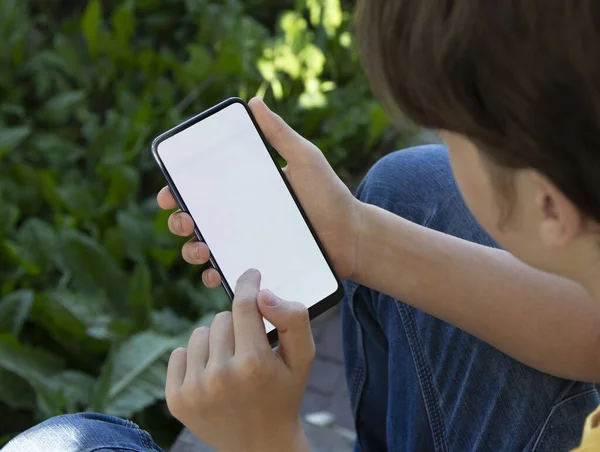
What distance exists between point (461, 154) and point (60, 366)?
4.67 feet

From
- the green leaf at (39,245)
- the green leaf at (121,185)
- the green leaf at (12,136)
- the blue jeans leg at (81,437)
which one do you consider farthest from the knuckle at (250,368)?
the green leaf at (12,136)

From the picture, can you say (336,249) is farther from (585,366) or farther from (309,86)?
(309,86)

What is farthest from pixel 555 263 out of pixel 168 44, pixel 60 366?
pixel 168 44

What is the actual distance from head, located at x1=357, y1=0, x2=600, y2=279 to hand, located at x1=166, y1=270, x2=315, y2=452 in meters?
0.28

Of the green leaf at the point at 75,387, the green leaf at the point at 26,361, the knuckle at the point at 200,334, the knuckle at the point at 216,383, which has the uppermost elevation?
the knuckle at the point at 200,334

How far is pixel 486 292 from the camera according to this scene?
112 cm

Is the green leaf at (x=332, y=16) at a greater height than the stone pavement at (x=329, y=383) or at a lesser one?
greater

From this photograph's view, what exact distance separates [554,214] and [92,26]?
2172 millimetres

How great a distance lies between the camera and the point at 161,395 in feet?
5.80

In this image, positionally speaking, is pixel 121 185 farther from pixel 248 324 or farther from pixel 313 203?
pixel 248 324

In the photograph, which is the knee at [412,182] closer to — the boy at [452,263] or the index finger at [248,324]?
the boy at [452,263]

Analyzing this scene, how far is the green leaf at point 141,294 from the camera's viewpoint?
1961 millimetres

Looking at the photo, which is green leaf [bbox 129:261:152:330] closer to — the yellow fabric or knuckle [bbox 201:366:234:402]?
knuckle [bbox 201:366:234:402]

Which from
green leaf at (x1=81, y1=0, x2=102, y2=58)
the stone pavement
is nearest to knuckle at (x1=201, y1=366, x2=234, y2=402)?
the stone pavement
